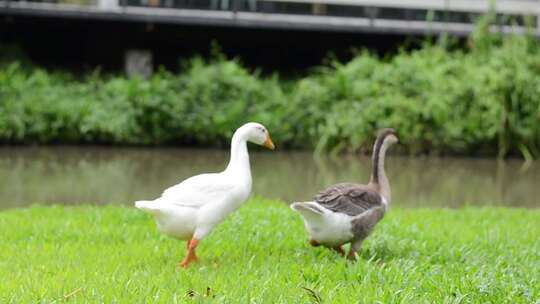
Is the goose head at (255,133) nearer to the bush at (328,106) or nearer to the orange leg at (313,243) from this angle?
the orange leg at (313,243)

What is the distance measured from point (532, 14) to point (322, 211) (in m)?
15.5

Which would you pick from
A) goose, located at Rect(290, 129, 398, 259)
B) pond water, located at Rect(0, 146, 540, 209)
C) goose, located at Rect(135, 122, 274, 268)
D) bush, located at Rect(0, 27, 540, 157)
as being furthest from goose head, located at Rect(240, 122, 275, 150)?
bush, located at Rect(0, 27, 540, 157)

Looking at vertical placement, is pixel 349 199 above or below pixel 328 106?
above

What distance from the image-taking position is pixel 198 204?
6.02m

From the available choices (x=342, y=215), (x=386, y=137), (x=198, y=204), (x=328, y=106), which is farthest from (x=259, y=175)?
(x=198, y=204)

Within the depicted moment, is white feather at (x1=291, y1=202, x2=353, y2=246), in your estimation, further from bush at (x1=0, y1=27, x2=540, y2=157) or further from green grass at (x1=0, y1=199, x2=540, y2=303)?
bush at (x1=0, y1=27, x2=540, y2=157)

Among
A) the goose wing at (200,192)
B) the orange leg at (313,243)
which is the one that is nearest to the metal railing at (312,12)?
the orange leg at (313,243)

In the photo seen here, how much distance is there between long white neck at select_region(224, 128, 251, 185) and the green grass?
57 centimetres

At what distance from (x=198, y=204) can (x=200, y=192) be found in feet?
0.30

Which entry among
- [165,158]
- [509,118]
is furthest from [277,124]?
[509,118]

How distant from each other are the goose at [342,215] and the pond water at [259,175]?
481 cm

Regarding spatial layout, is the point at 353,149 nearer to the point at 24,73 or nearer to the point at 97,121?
the point at 97,121

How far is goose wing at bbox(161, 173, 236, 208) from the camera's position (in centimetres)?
603

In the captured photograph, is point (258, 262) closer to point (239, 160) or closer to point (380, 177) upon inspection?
point (239, 160)
